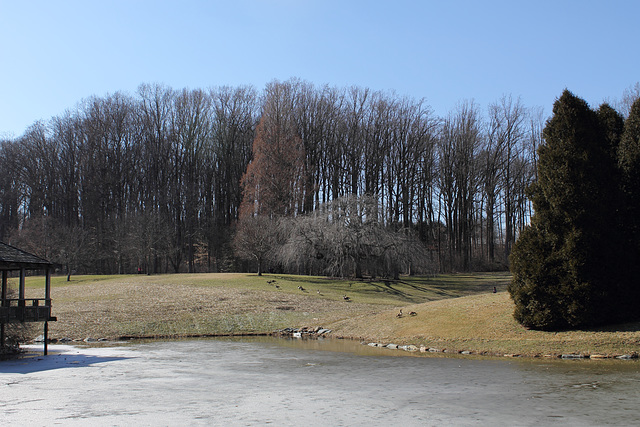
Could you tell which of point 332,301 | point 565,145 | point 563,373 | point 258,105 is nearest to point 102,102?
point 258,105

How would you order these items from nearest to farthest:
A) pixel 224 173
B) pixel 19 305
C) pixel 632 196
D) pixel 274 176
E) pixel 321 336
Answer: pixel 19 305 → pixel 632 196 → pixel 321 336 → pixel 274 176 → pixel 224 173

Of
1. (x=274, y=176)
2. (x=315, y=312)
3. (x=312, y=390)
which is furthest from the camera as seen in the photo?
(x=274, y=176)

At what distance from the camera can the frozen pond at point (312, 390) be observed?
8664mm

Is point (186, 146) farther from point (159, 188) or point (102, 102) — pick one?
point (102, 102)

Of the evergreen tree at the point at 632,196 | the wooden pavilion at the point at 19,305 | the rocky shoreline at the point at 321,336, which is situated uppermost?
the evergreen tree at the point at 632,196

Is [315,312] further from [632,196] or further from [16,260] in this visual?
[632,196]

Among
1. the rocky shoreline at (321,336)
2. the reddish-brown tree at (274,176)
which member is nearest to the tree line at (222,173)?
the reddish-brown tree at (274,176)

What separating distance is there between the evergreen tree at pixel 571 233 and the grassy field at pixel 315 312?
88 centimetres

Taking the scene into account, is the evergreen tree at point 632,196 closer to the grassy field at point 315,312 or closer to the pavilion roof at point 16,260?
the grassy field at point 315,312

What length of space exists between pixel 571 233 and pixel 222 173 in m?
51.6

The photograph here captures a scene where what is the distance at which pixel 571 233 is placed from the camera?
18375 mm

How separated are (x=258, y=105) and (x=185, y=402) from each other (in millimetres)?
58004

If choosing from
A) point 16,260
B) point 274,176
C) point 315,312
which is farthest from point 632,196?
point 274,176

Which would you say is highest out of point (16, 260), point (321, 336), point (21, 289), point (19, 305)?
point (16, 260)
